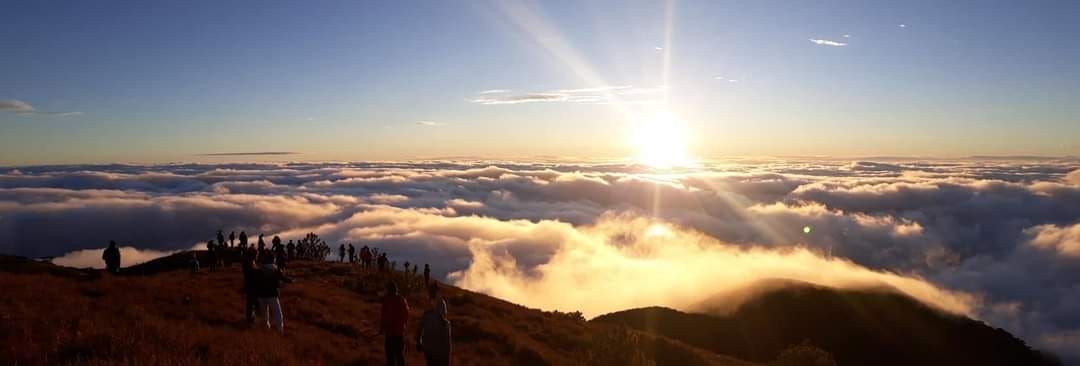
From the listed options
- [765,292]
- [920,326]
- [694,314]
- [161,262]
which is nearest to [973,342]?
[920,326]

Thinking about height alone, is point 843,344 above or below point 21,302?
below

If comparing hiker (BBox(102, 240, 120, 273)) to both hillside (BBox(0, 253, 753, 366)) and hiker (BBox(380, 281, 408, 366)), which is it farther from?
hiker (BBox(380, 281, 408, 366))

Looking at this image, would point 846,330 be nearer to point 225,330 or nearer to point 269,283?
point 269,283

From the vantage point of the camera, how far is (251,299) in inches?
515

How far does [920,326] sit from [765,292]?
104ft

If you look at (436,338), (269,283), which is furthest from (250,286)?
(436,338)

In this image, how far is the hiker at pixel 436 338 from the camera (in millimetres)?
9531

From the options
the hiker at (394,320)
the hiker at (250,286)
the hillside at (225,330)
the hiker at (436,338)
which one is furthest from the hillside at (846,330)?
the hiker at (436,338)

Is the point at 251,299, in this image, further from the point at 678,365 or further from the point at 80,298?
the point at 678,365

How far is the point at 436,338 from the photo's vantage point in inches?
376

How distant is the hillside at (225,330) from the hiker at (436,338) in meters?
2.01

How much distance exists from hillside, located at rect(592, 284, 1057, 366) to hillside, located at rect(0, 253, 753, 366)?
72.4 metres

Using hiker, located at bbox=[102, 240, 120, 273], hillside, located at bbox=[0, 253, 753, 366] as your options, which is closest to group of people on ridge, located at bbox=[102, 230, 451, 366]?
hillside, located at bbox=[0, 253, 753, 366]

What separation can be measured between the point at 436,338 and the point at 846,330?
130m
